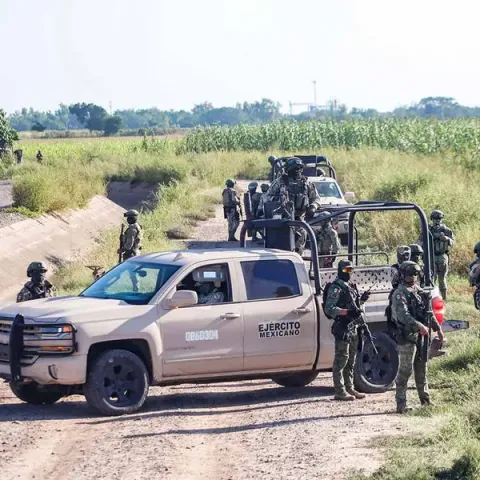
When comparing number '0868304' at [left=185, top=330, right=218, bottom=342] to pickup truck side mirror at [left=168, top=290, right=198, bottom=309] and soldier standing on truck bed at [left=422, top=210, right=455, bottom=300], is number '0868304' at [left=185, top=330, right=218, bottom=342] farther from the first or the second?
soldier standing on truck bed at [left=422, top=210, right=455, bottom=300]

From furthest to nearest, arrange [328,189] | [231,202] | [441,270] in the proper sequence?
[231,202], [328,189], [441,270]

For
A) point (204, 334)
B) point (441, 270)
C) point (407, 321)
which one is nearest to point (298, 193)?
point (441, 270)

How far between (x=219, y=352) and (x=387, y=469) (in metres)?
3.48

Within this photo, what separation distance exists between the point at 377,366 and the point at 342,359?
0.94m

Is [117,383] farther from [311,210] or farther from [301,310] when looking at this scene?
[311,210]

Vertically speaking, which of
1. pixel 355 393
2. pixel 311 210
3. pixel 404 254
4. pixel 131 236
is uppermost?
pixel 311 210

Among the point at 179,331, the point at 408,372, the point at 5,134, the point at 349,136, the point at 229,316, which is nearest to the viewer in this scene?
the point at 408,372

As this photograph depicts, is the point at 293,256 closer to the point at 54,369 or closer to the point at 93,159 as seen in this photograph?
the point at 54,369

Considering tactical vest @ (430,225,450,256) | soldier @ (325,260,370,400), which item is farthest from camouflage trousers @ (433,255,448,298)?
soldier @ (325,260,370,400)

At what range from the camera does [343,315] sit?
12.2 meters

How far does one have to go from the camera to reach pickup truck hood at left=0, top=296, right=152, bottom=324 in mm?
11680

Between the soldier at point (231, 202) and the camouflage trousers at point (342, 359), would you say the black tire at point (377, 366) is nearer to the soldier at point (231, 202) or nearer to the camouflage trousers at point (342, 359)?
the camouflage trousers at point (342, 359)

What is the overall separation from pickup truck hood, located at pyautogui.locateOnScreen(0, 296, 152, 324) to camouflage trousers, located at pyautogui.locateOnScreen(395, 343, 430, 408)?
258cm

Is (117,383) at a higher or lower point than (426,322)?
lower
